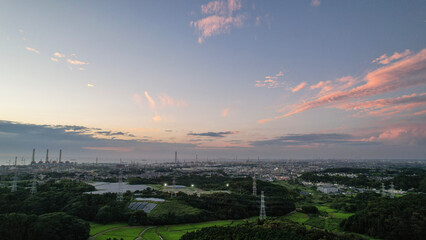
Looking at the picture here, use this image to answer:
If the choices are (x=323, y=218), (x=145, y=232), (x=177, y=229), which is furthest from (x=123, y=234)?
(x=323, y=218)

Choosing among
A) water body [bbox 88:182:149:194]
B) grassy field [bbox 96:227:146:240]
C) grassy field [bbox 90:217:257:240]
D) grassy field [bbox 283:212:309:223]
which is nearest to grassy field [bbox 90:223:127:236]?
grassy field [bbox 90:217:257:240]

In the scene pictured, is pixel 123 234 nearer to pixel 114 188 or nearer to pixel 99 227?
pixel 99 227

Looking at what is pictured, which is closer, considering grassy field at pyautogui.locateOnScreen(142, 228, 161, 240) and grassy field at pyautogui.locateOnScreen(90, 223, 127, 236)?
grassy field at pyautogui.locateOnScreen(142, 228, 161, 240)

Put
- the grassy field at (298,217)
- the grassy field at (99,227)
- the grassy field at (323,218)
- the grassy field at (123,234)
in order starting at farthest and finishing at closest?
the grassy field at (298,217) → the grassy field at (323,218) → the grassy field at (99,227) → the grassy field at (123,234)

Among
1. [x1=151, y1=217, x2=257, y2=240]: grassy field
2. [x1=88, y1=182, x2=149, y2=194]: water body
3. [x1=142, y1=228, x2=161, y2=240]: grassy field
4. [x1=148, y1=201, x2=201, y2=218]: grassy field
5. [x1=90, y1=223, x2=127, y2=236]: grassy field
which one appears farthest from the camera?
[x1=88, y1=182, x2=149, y2=194]: water body

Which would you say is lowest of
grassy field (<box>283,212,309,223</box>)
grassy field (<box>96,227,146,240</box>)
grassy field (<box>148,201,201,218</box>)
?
grassy field (<box>283,212,309,223</box>)

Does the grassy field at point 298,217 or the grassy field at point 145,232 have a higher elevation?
the grassy field at point 145,232

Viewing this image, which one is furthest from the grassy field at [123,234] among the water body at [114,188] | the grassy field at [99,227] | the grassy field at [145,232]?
the water body at [114,188]

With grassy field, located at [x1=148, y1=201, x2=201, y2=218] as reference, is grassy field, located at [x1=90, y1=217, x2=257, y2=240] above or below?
below

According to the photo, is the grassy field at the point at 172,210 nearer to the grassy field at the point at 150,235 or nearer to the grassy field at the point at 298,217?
the grassy field at the point at 150,235

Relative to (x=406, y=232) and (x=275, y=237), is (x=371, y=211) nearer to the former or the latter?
(x=406, y=232)

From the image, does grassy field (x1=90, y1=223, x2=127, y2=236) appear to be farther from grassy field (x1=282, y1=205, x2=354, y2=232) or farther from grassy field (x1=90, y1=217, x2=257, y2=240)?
grassy field (x1=282, y1=205, x2=354, y2=232)
